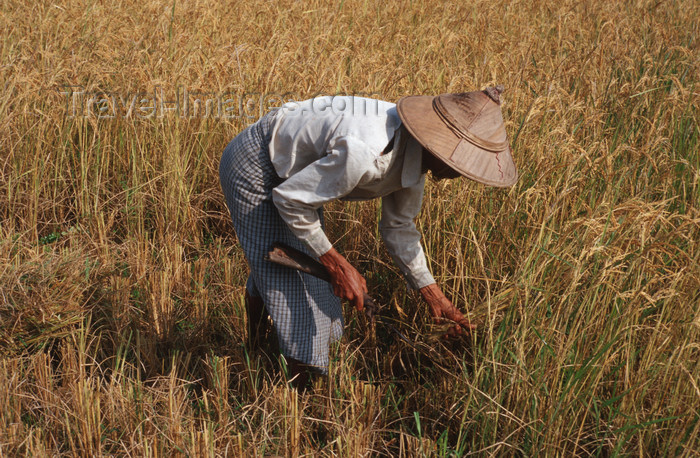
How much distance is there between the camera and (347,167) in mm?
1940

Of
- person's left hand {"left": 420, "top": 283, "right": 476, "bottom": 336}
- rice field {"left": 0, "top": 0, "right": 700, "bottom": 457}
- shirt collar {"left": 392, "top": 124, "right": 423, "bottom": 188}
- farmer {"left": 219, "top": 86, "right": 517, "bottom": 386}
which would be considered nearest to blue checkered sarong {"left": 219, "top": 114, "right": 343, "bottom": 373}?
farmer {"left": 219, "top": 86, "right": 517, "bottom": 386}

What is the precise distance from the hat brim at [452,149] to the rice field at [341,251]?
32 centimetres

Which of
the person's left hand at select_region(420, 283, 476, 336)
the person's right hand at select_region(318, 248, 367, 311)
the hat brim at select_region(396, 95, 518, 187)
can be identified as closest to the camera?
the hat brim at select_region(396, 95, 518, 187)

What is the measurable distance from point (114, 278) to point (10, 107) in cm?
140

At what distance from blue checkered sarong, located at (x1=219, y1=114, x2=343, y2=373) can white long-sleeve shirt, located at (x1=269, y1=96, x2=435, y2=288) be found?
0.30 feet

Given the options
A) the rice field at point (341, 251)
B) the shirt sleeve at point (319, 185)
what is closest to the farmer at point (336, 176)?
the shirt sleeve at point (319, 185)

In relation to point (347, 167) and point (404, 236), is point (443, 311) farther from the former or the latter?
point (347, 167)

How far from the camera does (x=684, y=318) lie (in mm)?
2195

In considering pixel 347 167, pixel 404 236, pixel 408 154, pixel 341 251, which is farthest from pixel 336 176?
pixel 341 251

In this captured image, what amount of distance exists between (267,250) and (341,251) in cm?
74

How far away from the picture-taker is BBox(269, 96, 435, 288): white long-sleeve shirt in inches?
78.3

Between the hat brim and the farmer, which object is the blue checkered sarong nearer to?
the farmer

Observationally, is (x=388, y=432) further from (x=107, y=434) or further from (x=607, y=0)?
(x=607, y=0)

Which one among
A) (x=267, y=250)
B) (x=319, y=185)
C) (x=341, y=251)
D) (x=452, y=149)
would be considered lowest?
(x=341, y=251)
